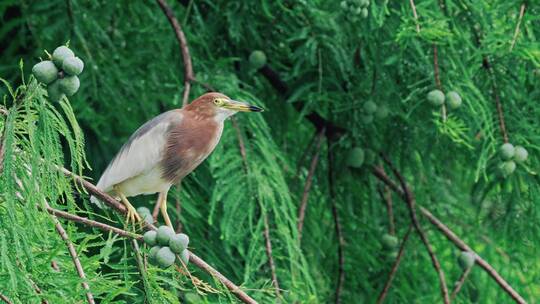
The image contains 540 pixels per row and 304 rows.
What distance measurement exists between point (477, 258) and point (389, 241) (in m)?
0.41

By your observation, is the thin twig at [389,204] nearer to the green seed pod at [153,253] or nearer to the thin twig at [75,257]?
the green seed pod at [153,253]

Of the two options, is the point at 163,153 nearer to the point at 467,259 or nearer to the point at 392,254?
the point at 467,259

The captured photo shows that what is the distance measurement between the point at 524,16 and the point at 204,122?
3.07 feet

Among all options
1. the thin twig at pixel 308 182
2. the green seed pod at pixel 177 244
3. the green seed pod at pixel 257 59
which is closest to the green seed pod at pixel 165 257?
the green seed pod at pixel 177 244

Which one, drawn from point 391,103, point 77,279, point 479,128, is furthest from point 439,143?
point 77,279

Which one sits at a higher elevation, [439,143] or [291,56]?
[291,56]

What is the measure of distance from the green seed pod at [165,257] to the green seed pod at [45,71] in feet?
1.24

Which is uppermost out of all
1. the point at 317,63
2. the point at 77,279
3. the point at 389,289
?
the point at 317,63

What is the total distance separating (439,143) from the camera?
351 centimetres

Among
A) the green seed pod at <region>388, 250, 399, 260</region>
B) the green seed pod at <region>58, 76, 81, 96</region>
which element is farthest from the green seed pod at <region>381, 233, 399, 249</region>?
the green seed pod at <region>58, 76, 81, 96</region>

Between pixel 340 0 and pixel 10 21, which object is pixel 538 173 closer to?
pixel 340 0

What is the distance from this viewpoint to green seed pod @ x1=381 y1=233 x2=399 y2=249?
3734mm

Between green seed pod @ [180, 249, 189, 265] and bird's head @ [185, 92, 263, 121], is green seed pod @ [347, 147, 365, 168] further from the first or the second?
green seed pod @ [180, 249, 189, 265]

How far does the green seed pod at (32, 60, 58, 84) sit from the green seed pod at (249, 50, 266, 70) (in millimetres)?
1965
